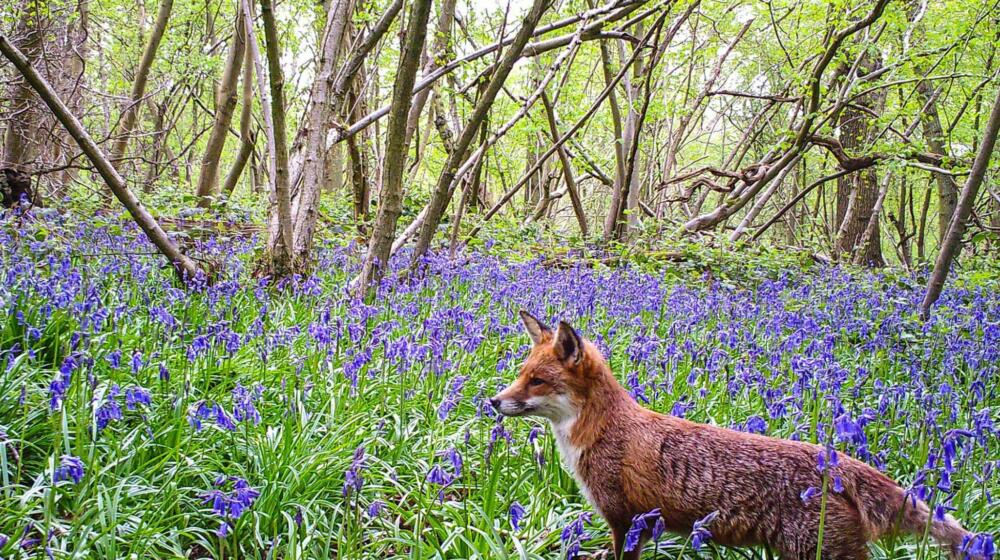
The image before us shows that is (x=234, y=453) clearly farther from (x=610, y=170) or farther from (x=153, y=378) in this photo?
(x=610, y=170)

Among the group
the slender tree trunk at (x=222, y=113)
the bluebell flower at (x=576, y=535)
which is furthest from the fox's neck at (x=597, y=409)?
the slender tree trunk at (x=222, y=113)

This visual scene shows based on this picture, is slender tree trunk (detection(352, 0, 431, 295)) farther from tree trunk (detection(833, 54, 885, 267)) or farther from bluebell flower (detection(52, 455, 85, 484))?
tree trunk (detection(833, 54, 885, 267))

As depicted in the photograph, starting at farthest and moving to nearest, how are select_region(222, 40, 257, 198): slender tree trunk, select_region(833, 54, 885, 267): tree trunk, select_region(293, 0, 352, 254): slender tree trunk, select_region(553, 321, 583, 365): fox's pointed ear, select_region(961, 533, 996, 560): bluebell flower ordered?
1. select_region(833, 54, 885, 267): tree trunk
2. select_region(222, 40, 257, 198): slender tree trunk
3. select_region(293, 0, 352, 254): slender tree trunk
4. select_region(553, 321, 583, 365): fox's pointed ear
5. select_region(961, 533, 996, 560): bluebell flower

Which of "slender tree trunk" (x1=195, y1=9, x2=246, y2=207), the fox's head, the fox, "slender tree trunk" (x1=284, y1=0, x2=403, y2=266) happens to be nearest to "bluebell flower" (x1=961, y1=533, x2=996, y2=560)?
the fox

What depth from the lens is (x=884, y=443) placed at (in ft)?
12.5

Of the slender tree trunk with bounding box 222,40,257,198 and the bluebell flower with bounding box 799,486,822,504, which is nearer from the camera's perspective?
the bluebell flower with bounding box 799,486,822,504

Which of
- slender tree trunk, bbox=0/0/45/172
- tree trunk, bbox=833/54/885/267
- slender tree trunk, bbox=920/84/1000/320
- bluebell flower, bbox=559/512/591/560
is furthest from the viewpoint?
tree trunk, bbox=833/54/885/267

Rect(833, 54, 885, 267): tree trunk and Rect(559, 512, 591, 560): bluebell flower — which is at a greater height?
Rect(833, 54, 885, 267): tree trunk

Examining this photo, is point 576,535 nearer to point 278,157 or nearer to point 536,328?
point 536,328

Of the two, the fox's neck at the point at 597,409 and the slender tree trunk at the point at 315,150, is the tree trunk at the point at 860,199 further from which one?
the fox's neck at the point at 597,409

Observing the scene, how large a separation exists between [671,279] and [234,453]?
7924mm

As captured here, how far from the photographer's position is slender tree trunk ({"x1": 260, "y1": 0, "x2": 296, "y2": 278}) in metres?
5.64

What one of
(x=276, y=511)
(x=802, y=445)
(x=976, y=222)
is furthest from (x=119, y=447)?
(x=976, y=222)

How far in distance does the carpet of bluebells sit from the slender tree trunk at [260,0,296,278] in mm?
366
